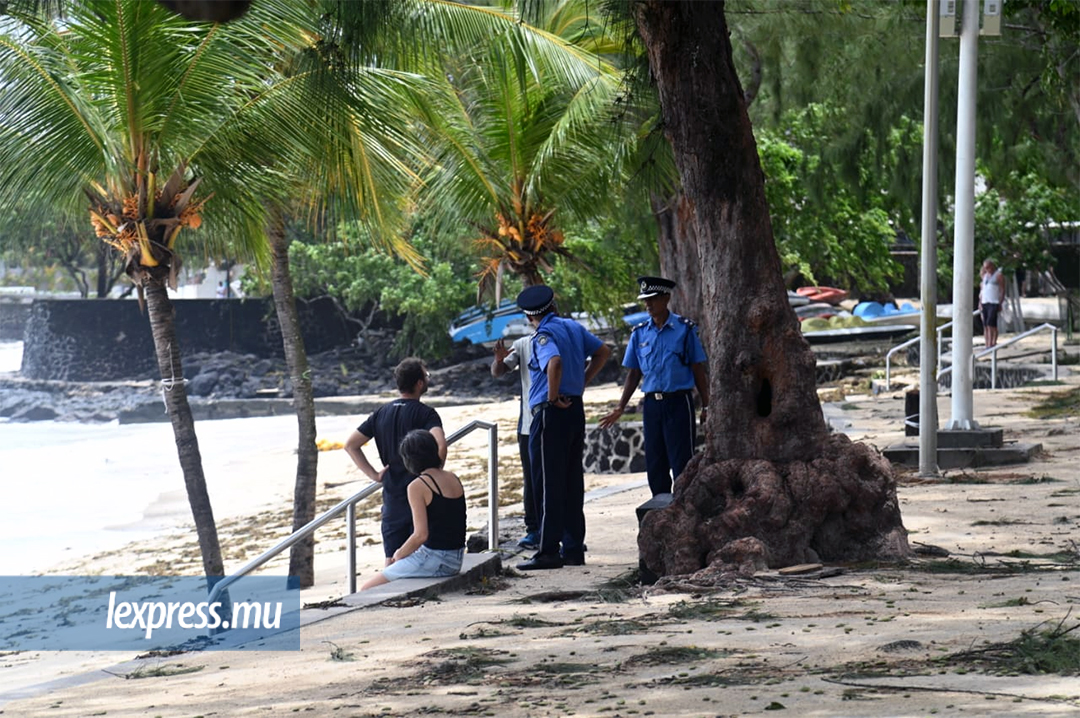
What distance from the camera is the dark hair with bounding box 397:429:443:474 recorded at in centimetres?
741

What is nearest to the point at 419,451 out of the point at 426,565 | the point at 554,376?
the point at 426,565

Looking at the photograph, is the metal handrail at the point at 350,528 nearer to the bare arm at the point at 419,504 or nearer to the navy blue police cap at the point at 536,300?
the bare arm at the point at 419,504

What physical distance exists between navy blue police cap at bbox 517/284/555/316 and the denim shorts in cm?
161

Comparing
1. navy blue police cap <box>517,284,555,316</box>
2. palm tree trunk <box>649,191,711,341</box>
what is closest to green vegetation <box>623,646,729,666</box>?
navy blue police cap <box>517,284,555,316</box>

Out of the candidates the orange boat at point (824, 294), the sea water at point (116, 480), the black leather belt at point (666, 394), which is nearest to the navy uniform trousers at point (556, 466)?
the black leather belt at point (666, 394)

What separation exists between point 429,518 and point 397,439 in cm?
74

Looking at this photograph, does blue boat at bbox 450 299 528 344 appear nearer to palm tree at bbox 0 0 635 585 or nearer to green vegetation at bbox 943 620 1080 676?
palm tree at bbox 0 0 635 585

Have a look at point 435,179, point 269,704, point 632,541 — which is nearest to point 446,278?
point 435,179

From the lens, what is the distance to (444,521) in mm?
7523

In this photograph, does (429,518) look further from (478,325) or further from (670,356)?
(478,325)

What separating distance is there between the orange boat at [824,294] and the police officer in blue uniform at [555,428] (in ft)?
102

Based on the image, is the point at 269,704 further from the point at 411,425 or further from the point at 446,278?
the point at 446,278

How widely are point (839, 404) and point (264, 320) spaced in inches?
1216

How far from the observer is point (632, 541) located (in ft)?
31.3
